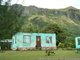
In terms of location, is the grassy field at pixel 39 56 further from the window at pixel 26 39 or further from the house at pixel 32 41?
the window at pixel 26 39

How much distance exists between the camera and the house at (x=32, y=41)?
38.7m

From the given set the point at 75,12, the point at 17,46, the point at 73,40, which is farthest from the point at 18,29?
the point at 75,12

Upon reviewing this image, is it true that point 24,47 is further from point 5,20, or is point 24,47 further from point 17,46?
point 5,20

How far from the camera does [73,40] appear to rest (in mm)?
48344

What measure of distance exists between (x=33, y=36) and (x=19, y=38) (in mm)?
2165

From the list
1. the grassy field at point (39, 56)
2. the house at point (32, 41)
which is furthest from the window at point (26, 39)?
the grassy field at point (39, 56)

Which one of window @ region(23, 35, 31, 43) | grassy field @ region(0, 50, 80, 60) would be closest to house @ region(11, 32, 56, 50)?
window @ region(23, 35, 31, 43)

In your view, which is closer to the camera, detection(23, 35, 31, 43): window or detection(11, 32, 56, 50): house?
detection(11, 32, 56, 50): house

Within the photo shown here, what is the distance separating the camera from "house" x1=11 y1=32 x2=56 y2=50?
38.7 m

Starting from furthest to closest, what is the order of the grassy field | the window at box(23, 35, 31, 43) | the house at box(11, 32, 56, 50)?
the window at box(23, 35, 31, 43), the house at box(11, 32, 56, 50), the grassy field

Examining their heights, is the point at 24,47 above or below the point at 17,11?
below

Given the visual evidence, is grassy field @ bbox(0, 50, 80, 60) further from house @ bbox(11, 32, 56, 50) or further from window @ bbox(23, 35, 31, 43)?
window @ bbox(23, 35, 31, 43)

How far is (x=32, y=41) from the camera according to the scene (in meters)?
39.6

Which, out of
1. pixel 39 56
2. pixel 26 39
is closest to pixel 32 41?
pixel 26 39
